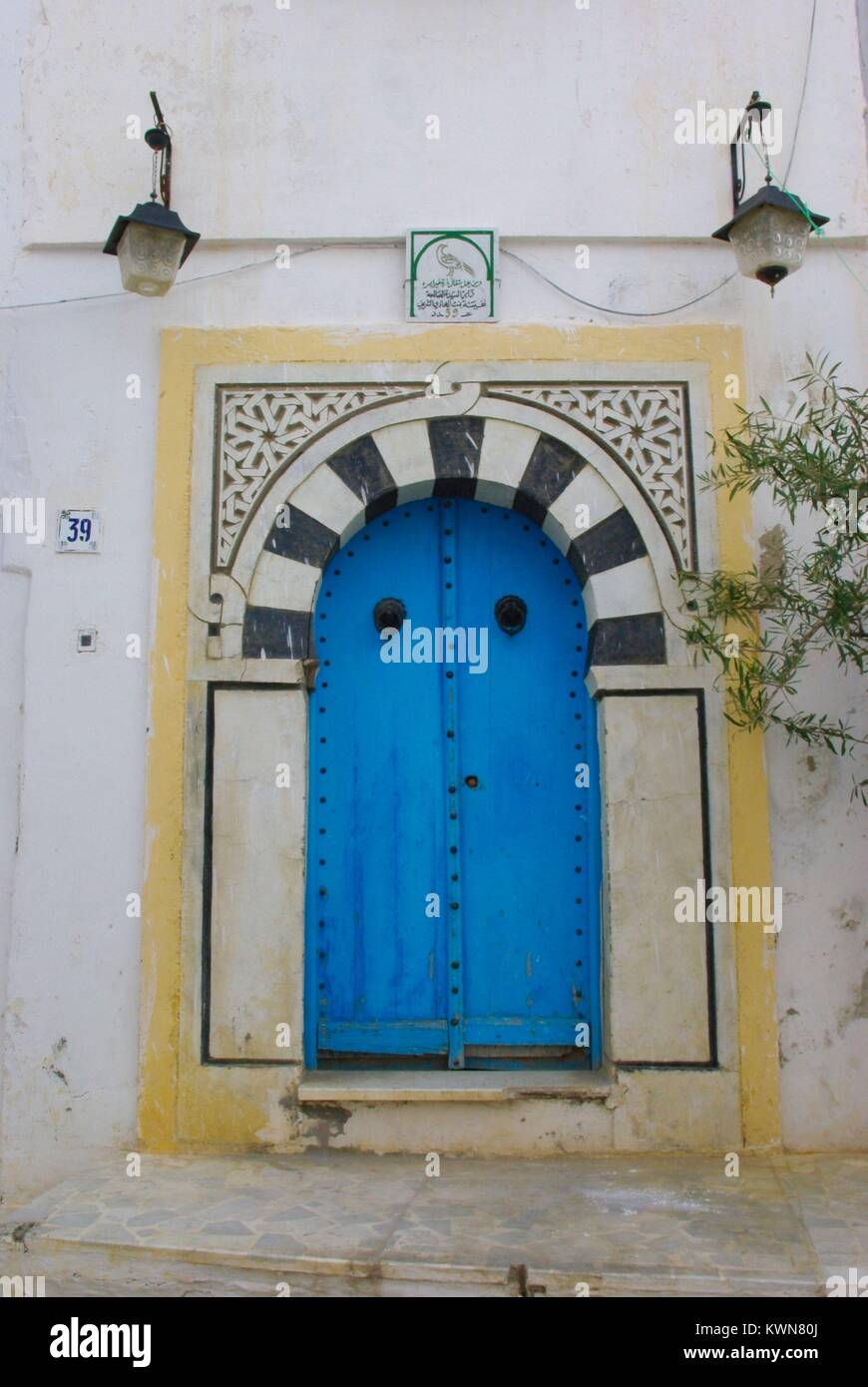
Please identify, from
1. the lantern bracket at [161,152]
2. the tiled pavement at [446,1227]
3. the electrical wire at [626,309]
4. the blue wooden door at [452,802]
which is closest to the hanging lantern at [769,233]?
the electrical wire at [626,309]

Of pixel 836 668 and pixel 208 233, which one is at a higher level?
pixel 208 233

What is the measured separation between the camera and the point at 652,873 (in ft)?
13.4

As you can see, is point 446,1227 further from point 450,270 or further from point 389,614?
point 450,270

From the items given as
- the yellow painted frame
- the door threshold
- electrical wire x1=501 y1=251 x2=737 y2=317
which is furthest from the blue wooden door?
electrical wire x1=501 y1=251 x2=737 y2=317

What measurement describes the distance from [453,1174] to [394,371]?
2638 millimetres

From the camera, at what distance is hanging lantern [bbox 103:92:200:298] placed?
159 inches

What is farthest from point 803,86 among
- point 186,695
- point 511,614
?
point 186,695

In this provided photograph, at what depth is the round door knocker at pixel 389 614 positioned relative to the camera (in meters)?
4.39

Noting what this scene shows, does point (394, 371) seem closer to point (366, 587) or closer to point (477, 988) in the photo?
point (366, 587)

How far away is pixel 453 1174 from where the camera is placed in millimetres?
3787

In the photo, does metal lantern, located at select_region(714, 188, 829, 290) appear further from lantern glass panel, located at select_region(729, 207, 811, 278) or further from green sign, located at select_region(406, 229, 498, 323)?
green sign, located at select_region(406, 229, 498, 323)

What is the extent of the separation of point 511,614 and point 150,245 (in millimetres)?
1709

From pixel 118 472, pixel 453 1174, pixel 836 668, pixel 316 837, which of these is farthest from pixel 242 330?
pixel 453 1174

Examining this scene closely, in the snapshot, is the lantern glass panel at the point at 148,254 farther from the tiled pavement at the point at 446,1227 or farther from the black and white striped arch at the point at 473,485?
the tiled pavement at the point at 446,1227
